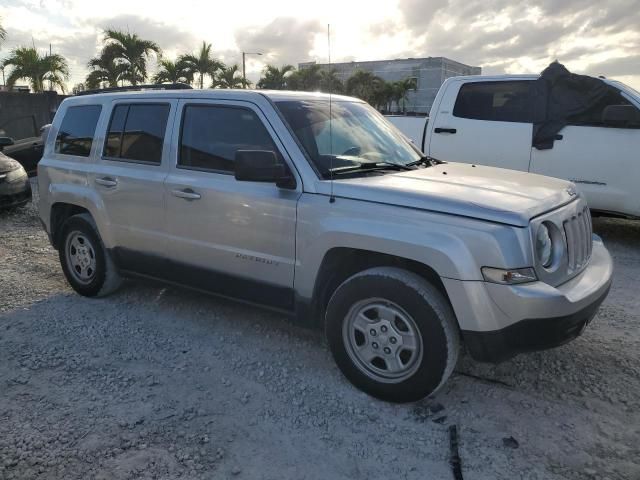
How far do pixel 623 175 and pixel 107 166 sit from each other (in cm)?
563

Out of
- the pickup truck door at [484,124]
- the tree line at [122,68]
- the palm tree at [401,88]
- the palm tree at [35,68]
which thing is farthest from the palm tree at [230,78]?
the pickup truck door at [484,124]

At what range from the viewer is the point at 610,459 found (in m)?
2.72

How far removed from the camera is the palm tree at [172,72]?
91.8 ft

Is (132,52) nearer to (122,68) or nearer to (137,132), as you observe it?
(122,68)

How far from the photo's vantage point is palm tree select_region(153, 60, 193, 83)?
1101 inches

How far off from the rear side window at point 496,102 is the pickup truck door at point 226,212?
444cm

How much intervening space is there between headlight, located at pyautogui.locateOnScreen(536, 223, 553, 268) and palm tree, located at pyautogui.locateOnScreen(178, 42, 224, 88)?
28.8 metres

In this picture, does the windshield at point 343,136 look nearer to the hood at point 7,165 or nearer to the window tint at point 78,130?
the window tint at point 78,130

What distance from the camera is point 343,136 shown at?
3867 millimetres

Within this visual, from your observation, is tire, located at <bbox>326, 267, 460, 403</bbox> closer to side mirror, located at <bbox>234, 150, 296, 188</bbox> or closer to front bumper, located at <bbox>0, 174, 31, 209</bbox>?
side mirror, located at <bbox>234, 150, 296, 188</bbox>

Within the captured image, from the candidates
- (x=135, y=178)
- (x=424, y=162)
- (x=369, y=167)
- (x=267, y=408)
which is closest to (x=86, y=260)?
(x=135, y=178)

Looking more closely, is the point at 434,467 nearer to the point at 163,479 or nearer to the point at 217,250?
the point at 163,479

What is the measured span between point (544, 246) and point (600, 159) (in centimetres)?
429

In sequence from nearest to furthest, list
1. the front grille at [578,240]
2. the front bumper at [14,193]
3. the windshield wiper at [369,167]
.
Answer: the front grille at [578,240] < the windshield wiper at [369,167] < the front bumper at [14,193]
